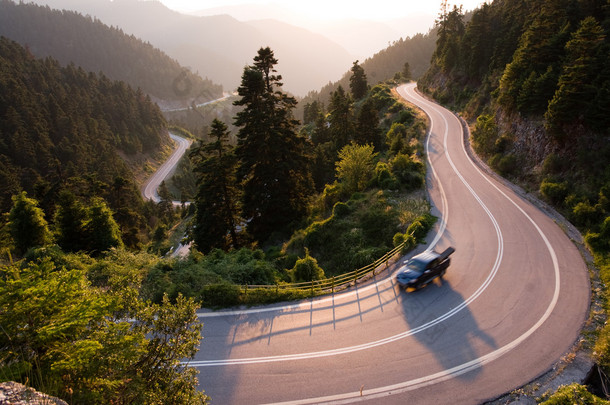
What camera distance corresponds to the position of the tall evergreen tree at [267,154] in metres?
28.8

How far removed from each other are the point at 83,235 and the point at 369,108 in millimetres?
41223

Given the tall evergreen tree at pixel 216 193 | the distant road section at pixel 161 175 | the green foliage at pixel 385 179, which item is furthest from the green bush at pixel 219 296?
the distant road section at pixel 161 175

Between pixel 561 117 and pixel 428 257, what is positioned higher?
pixel 561 117

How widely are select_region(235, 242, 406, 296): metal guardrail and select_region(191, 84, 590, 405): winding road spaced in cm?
81

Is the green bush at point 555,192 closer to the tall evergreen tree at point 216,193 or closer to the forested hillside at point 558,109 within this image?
the forested hillside at point 558,109

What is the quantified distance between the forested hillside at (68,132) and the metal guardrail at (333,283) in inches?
1439

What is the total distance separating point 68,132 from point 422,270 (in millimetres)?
125535

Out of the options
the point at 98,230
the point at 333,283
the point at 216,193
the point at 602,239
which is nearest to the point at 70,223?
the point at 98,230

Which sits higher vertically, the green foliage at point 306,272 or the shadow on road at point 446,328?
the shadow on road at point 446,328

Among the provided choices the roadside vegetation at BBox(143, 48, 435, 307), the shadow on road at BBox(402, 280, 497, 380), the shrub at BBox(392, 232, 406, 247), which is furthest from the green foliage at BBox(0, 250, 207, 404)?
the shrub at BBox(392, 232, 406, 247)

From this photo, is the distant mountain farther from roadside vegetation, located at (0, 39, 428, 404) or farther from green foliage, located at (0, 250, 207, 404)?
green foliage, located at (0, 250, 207, 404)

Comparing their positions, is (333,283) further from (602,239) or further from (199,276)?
(602,239)

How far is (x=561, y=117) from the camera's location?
25734 mm

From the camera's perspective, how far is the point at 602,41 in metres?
25.9
